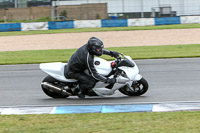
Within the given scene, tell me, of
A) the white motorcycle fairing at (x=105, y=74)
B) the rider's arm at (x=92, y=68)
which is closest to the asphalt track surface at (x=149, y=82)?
the white motorcycle fairing at (x=105, y=74)

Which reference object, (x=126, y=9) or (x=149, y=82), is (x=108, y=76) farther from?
(x=126, y=9)

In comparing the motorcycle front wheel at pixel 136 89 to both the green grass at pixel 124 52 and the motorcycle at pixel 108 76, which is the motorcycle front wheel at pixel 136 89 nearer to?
the motorcycle at pixel 108 76

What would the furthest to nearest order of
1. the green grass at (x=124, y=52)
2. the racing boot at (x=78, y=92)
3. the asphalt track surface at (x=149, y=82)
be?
1. the green grass at (x=124, y=52)
2. the racing boot at (x=78, y=92)
3. the asphalt track surface at (x=149, y=82)

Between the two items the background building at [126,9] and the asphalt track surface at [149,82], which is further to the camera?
the background building at [126,9]

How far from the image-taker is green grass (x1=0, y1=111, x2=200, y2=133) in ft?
18.7

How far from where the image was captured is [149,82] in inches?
396

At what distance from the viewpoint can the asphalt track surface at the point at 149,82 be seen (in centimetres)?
809

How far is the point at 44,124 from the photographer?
622cm

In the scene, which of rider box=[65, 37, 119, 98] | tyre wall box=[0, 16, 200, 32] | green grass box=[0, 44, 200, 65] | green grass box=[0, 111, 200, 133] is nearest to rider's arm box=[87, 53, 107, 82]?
rider box=[65, 37, 119, 98]

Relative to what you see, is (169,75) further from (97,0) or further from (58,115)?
(97,0)

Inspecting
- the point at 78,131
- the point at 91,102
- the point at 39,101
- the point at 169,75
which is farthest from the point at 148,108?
the point at 169,75

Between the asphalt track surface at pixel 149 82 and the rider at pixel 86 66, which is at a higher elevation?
the rider at pixel 86 66

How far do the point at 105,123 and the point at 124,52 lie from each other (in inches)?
431

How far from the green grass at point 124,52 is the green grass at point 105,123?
8319 millimetres
